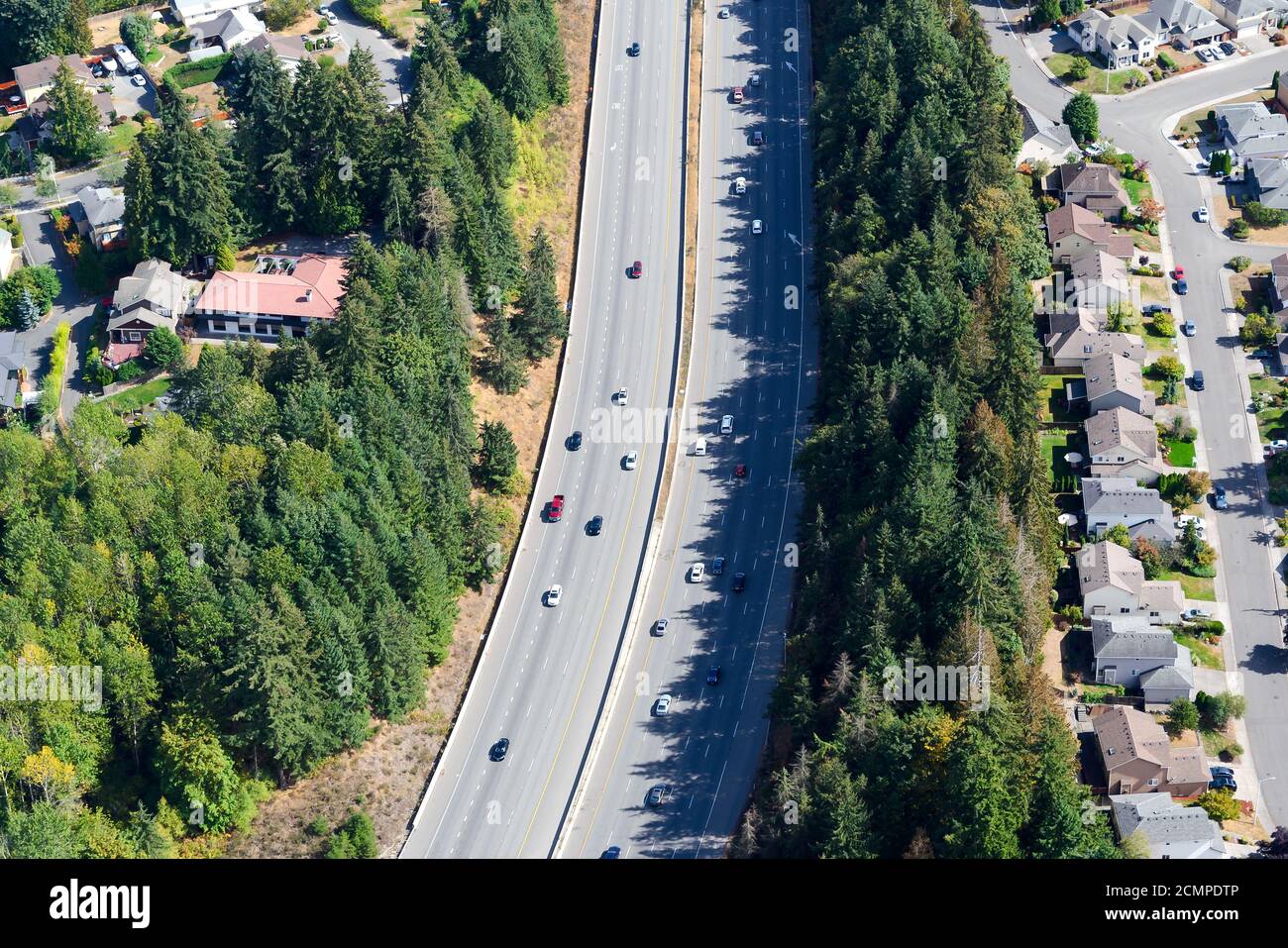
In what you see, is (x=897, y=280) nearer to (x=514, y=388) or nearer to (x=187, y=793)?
(x=514, y=388)

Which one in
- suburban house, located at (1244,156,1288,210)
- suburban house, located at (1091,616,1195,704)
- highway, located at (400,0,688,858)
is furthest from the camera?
suburban house, located at (1244,156,1288,210)

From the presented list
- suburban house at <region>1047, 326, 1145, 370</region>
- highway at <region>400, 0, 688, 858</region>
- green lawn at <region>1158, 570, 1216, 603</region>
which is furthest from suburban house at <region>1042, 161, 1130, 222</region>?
green lawn at <region>1158, 570, 1216, 603</region>

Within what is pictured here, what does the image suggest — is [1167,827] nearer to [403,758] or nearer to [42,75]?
[403,758]

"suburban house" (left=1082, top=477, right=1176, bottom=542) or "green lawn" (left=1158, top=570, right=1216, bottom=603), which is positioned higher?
"suburban house" (left=1082, top=477, right=1176, bottom=542)

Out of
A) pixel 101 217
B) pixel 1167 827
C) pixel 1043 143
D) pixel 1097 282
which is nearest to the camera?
pixel 1167 827

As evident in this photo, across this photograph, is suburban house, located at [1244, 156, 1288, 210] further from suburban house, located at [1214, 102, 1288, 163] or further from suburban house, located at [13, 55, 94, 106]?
suburban house, located at [13, 55, 94, 106]

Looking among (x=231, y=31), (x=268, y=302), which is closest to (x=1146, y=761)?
(x=268, y=302)

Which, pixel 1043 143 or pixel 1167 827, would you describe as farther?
pixel 1043 143
